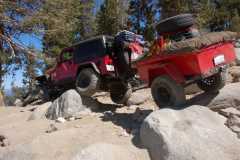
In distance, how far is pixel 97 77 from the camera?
1085cm

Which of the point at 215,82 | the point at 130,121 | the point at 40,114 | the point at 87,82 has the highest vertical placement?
the point at 87,82

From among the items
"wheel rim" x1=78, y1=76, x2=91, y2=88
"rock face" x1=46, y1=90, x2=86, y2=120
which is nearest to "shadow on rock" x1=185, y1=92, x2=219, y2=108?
"rock face" x1=46, y1=90, x2=86, y2=120

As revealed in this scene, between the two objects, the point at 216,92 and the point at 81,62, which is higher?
the point at 81,62

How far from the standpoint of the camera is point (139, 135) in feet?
23.9

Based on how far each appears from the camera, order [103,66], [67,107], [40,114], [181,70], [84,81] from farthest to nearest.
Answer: [84,81]
[103,66]
[40,114]
[67,107]
[181,70]

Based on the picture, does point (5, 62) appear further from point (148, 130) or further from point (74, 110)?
point (148, 130)

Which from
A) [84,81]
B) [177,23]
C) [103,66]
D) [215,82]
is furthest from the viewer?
[84,81]

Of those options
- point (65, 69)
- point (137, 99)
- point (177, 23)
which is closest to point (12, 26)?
point (65, 69)

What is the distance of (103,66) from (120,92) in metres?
1.29

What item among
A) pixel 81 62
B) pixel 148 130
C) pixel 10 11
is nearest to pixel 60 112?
pixel 81 62

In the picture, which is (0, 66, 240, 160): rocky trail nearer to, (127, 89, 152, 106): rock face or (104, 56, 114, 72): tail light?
(104, 56, 114, 72): tail light

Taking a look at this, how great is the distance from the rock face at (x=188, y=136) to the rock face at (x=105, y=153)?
1.21 ft

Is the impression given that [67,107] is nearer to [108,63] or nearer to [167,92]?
[108,63]

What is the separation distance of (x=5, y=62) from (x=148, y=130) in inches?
481
